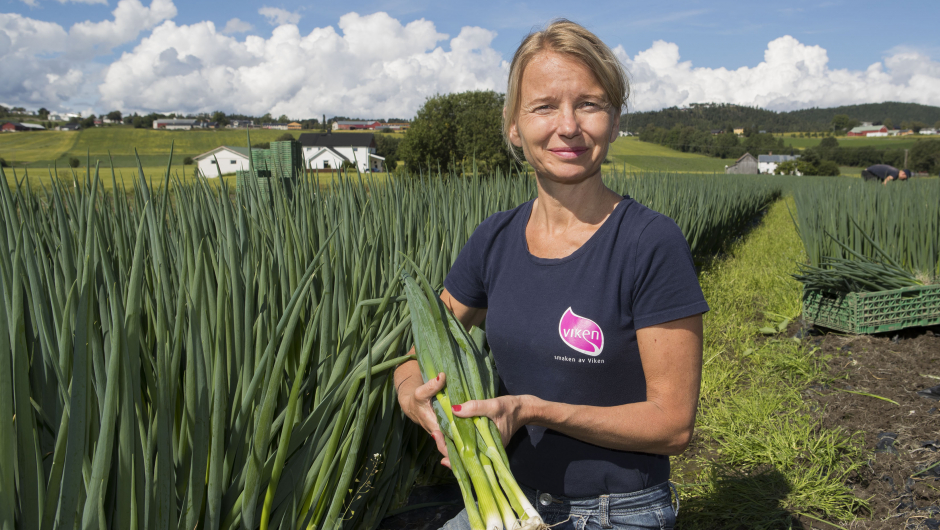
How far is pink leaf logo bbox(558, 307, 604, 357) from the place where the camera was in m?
1.05

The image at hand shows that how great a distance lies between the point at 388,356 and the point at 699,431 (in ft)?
6.47

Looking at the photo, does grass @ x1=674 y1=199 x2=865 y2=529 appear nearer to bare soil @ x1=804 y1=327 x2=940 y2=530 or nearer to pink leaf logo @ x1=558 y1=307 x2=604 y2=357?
bare soil @ x1=804 y1=327 x2=940 y2=530

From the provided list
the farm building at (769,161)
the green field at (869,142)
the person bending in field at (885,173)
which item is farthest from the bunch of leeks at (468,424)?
the green field at (869,142)

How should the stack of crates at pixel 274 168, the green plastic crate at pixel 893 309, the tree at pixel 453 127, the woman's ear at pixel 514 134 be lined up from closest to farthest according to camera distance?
1. the woman's ear at pixel 514 134
2. the stack of crates at pixel 274 168
3. the green plastic crate at pixel 893 309
4. the tree at pixel 453 127

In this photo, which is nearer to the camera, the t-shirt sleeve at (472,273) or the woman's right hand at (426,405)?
the woman's right hand at (426,405)

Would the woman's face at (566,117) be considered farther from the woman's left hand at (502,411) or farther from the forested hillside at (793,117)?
the forested hillside at (793,117)

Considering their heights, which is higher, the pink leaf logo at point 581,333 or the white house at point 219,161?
the white house at point 219,161

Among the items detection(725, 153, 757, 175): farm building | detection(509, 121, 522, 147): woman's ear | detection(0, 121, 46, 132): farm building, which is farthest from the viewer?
detection(0, 121, 46, 132): farm building

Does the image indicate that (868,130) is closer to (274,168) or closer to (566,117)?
(274,168)

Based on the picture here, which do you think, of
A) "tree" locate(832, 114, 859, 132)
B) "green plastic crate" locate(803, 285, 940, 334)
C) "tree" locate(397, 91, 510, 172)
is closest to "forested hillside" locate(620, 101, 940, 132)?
"tree" locate(832, 114, 859, 132)

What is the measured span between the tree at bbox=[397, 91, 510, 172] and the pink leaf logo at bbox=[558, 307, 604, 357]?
Answer: 1746 cm

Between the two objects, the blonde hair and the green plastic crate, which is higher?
the blonde hair

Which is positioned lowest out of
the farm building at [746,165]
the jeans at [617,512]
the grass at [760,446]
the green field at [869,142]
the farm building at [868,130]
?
the grass at [760,446]

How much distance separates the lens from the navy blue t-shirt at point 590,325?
3.27 feet
